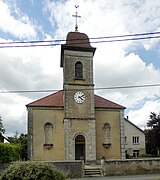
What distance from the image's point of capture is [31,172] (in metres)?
12.7

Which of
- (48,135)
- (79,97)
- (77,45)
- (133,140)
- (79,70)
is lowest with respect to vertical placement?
(133,140)

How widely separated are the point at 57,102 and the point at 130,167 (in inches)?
546

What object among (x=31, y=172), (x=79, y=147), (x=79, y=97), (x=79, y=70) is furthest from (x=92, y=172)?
(x=31, y=172)

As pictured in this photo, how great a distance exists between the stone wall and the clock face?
10.7 metres

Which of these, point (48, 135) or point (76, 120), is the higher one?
point (76, 120)

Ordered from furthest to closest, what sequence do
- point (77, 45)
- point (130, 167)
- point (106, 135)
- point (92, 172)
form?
point (106, 135)
point (77, 45)
point (92, 172)
point (130, 167)

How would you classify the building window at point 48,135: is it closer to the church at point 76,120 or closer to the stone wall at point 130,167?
the church at point 76,120

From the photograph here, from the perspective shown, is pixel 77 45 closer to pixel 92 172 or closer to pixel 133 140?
pixel 92 172

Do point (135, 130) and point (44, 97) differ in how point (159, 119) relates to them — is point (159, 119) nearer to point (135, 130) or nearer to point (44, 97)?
point (135, 130)

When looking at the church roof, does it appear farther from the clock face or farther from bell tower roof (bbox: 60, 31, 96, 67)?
bell tower roof (bbox: 60, 31, 96, 67)

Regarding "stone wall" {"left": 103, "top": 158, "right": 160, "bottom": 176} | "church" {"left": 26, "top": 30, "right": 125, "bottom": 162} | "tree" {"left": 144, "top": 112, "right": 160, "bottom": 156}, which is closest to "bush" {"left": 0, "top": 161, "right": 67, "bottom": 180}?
"stone wall" {"left": 103, "top": 158, "right": 160, "bottom": 176}

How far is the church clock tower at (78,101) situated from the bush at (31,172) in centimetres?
2027

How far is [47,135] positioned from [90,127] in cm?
482

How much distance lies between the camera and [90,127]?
1337 inches
